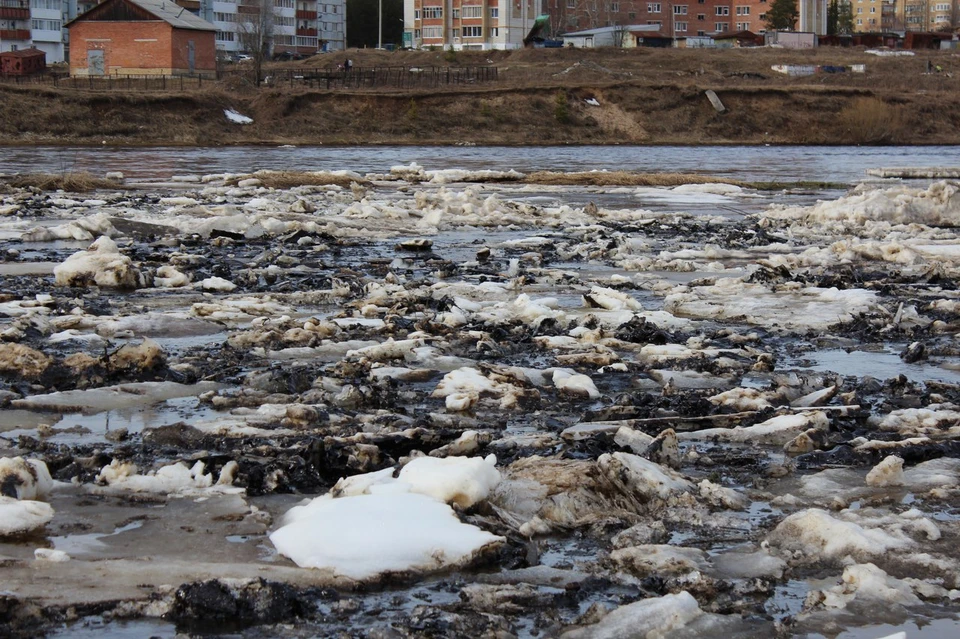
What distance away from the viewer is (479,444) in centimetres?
541

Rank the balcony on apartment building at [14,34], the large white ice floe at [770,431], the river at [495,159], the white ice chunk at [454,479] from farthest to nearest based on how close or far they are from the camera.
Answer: the balcony on apartment building at [14,34]
the river at [495,159]
the large white ice floe at [770,431]
the white ice chunk at [454,479]

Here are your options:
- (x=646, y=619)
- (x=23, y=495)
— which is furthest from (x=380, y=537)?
(x=23, y=495)

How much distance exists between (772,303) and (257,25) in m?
Result: 78.2

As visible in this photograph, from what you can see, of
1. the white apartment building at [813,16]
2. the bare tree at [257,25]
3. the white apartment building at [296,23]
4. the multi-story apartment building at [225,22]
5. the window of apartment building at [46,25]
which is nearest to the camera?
the bare tree at [257,25]

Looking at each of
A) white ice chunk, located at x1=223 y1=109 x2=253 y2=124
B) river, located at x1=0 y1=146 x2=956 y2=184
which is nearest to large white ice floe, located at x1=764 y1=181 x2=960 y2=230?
river, located at x1=0 y1=146 x2=956 y2=184

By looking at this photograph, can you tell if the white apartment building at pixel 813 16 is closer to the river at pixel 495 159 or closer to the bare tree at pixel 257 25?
the bare tree at pixel 257 25

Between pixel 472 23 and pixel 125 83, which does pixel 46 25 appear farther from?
pixel 125 83

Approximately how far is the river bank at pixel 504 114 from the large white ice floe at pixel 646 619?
4790cm

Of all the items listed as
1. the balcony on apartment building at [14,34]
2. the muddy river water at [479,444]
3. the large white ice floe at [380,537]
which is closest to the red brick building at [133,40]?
the balcony on apartment building at [14,34]

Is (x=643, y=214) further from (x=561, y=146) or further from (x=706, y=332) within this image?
(x=561, y=146)

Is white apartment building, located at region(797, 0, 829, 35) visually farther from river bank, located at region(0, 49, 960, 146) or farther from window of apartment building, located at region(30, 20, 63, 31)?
window of apartment building, located at region(30, 20, 63, 31)

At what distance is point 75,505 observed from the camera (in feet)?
15.2

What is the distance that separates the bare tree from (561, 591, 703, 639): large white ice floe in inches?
Answer: 2675

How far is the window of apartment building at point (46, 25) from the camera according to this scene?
96.4 metres
